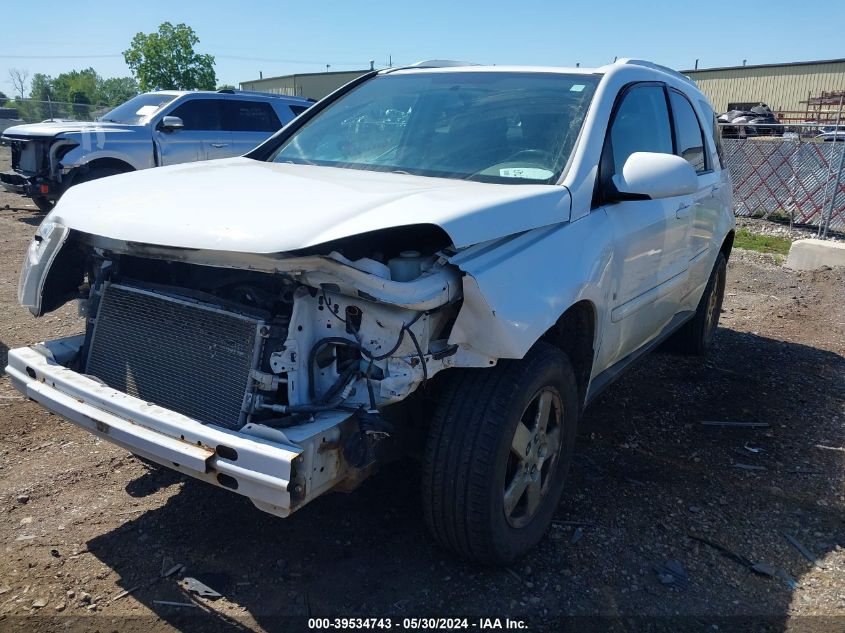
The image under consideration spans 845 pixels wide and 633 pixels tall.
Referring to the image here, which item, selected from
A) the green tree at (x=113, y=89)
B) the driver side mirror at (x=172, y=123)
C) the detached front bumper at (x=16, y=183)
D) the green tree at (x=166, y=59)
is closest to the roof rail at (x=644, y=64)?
the driver side mirror at (x=172, y=123)

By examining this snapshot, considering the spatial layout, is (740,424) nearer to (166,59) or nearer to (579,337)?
(579,337)

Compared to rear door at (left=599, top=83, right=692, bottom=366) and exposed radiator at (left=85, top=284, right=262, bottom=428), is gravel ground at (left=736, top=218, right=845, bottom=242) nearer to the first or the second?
rear door at (left=599, top=83, right=692, bottom=366)

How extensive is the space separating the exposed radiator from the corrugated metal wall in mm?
41524

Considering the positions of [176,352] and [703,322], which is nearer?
[176,352]

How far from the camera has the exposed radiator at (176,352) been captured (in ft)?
8.21

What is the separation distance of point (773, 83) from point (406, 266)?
153ft

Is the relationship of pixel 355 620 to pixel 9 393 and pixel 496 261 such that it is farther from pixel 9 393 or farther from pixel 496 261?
pixel 9 393

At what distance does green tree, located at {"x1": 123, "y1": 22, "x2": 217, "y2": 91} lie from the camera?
1508 inches

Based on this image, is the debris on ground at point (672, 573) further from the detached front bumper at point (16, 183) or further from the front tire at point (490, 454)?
the detached front bumper at point (16, 183)

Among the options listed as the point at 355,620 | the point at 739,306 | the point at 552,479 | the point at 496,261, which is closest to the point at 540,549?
the point at 552,479

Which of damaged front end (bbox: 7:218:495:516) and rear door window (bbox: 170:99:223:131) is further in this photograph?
rear door window (bbox: 170:99:223:131)

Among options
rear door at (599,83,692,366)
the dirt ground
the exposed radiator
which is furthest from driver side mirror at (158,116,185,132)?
the exposed radiator

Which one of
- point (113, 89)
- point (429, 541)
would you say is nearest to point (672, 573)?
point (429, 541)

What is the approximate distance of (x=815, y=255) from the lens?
9578mm
